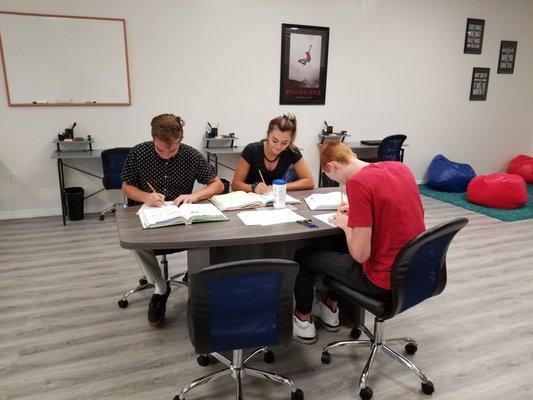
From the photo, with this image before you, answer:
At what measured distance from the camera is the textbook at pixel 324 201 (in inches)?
89.1

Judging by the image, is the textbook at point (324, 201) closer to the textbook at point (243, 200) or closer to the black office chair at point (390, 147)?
the textbook at point (243, 200)

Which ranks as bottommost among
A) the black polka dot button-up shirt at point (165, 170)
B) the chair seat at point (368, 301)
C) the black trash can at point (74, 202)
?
the black trash can at point (74, 202)

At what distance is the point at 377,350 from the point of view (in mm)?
2113

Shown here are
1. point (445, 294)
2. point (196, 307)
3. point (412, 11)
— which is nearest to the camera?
point (196, 307)

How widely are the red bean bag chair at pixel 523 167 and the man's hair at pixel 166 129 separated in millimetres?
6285

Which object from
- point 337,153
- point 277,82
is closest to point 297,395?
point 337,153

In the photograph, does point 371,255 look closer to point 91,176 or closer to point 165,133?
point 165,133

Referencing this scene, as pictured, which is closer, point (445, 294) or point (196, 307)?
point (196, 307)

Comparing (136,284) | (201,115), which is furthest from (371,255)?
(201,115)

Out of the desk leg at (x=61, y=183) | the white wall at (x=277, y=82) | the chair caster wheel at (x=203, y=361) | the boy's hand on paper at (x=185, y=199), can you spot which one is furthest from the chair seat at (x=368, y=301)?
the white wall at (x=277, y=82)

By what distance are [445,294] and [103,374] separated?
7.36 feet

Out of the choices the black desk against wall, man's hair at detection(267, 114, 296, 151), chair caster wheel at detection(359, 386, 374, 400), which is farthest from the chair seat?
the black desk against wall

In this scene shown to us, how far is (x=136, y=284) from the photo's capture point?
2.96m

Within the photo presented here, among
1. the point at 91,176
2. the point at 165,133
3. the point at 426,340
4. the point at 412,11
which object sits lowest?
the point at 426,340
